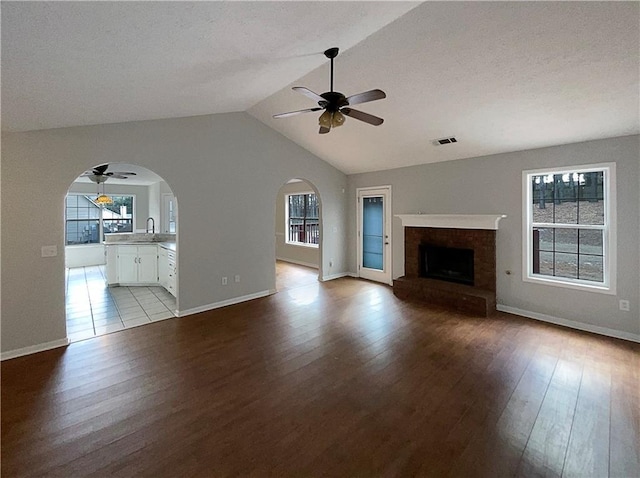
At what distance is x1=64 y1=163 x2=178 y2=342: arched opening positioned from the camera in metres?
4.38

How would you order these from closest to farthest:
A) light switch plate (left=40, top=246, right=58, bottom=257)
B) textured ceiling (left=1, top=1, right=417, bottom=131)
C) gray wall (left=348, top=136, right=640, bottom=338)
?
textured ceiling (left=1, top=1, right=417, bottom=131)
light switch plate (left=40, top=246, right=58, bottom=257)
gray wall (left=348, top=136, right=640, bottom=338)

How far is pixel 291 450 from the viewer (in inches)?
74.2

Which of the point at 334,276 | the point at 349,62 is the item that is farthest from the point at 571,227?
the point at 334,276

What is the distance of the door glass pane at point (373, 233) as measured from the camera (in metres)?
6.43

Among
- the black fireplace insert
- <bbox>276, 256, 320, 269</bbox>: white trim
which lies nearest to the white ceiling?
the black fireplace insert

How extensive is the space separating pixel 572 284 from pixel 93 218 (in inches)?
455

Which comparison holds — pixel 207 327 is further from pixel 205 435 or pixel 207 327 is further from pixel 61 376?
pixel 205 435

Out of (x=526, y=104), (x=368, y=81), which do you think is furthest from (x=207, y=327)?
(x=526, y=104)

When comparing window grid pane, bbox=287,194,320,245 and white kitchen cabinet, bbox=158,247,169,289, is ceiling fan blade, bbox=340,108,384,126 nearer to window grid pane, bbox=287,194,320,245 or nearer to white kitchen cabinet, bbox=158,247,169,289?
white kitchen cabinet, bbox=158,247,169,289

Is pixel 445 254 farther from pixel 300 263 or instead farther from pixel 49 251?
pixel 49 251

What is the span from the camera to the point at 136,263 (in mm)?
5898

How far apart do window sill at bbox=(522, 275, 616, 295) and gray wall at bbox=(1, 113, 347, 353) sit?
12.5 ft

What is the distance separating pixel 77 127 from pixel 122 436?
339 centimetres

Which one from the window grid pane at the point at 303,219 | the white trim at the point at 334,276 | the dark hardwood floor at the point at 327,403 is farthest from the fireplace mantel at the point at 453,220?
the window grid pane at the point at 303,219
